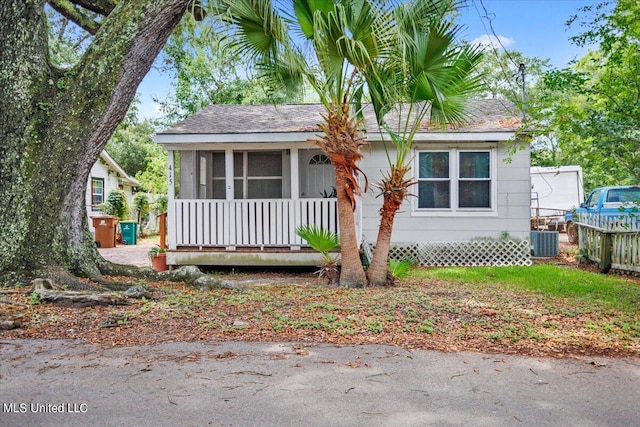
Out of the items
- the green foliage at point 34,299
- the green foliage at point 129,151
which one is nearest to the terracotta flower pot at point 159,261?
the green foliage at point 34,299

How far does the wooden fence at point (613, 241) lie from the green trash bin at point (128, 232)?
613 inches

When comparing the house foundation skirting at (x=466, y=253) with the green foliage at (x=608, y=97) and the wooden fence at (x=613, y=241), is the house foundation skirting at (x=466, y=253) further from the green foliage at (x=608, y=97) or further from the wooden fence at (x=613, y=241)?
the green foliage at (x=608, y=97)

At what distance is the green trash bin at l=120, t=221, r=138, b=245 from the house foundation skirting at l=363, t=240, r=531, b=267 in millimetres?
11350

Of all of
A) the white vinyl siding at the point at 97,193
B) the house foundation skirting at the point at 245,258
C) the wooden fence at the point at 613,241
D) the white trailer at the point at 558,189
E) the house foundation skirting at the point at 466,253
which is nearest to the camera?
the wooden fence at the point at 613,241

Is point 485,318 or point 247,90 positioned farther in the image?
point 247,90

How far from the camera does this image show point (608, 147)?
231 inches

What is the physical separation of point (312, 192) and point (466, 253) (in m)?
4.00

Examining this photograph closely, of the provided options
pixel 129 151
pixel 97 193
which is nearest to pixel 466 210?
pixel 97 193

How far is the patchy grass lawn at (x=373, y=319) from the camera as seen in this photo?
14.1 ft

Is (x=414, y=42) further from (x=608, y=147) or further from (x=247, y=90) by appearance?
(x=247, y=90)

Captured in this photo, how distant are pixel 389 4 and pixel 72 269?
5.64m

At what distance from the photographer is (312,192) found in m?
11.5

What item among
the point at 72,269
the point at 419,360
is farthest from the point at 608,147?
the point at 72,269

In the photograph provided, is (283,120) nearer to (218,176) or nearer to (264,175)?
(264,175)
